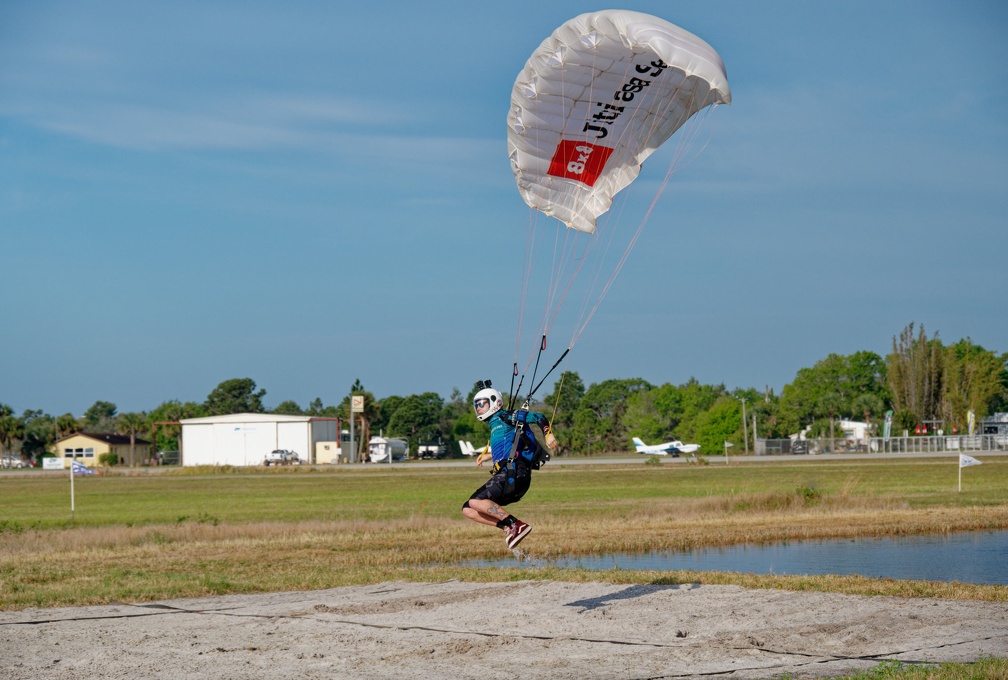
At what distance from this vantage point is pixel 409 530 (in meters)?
25.6

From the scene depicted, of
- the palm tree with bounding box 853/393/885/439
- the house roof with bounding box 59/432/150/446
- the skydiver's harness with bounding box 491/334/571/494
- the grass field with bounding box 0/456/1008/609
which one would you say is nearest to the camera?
the skydiver's harness with bounding box 491/334/571/494

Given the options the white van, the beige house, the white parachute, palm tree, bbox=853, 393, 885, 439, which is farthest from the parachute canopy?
palm tree, bbox=853, 393, 885, 439

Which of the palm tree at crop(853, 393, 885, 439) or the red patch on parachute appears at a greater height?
the red patch on parachute

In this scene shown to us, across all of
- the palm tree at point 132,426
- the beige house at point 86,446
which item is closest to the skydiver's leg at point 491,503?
the beige house at point 86,446

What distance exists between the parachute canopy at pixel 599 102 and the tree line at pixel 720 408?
7880 centimetres

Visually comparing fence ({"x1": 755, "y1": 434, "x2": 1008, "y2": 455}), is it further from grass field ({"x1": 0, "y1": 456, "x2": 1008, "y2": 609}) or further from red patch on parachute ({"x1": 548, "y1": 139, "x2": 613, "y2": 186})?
red patch on parachute ({"x1": 548, "y1": 139, "x2": 613, "y2": 186})

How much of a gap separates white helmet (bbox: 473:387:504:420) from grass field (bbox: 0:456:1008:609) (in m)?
3.73

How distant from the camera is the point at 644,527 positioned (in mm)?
24859

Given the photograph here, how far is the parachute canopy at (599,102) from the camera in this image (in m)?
12.3

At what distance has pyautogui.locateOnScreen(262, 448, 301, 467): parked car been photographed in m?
96.2

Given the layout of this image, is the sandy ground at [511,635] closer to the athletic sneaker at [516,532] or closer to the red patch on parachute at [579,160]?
the athletic sneaker at [516,532]

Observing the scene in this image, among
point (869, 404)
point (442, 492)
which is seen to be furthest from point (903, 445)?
point (442, 492)

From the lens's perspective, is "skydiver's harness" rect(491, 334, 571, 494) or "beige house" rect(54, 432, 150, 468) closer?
"skydiver's harness" rect(491, 334, 571, 494)

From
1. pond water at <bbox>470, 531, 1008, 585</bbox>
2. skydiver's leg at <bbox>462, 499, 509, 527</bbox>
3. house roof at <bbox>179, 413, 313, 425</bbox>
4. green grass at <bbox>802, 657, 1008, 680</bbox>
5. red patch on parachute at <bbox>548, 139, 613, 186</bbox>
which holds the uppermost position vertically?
red patch on parachute at <bbox>548, 139, 613, 186</bbox>
